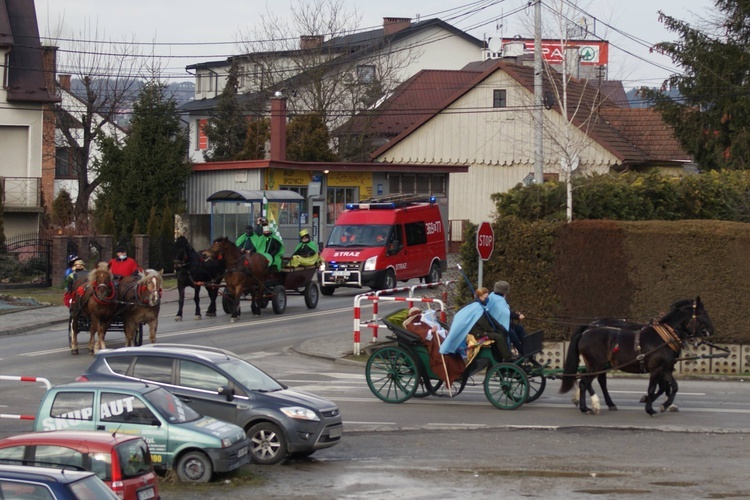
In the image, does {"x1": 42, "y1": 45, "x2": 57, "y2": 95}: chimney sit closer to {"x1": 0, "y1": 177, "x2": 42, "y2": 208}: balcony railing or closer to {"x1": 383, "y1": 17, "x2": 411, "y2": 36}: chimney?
{"x1": 0, "y1": 177, "x2": 42, "y2": 208}: balcony railing

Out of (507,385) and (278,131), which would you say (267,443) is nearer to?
(507,385)

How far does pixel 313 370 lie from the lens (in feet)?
71.7

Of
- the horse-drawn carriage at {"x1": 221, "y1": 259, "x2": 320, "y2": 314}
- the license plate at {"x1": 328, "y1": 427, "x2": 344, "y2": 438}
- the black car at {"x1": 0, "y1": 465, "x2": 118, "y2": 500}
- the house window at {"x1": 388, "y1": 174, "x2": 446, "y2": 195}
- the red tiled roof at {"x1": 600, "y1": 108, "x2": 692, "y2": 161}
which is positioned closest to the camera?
the black car at {"x1": 0, "y1": 465, "x2": 118, "y2": 500}

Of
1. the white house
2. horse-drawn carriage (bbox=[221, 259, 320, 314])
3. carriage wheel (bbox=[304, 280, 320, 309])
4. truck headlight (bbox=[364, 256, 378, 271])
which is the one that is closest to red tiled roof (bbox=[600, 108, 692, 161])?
truck headlight (bbox=[364, 256, 378, 271])

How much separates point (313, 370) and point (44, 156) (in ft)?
112

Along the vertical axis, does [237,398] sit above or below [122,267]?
below

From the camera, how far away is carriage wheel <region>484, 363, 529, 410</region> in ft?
55.4

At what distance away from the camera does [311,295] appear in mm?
31406

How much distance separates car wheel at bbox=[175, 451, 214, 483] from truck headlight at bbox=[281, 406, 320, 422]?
152cm

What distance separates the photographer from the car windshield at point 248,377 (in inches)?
544

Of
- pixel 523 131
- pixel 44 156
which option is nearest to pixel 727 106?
pixel 523 131

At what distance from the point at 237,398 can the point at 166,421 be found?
149 centimetres

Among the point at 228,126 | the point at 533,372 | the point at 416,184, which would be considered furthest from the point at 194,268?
the point at 228,126

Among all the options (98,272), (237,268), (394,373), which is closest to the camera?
(394,373)
